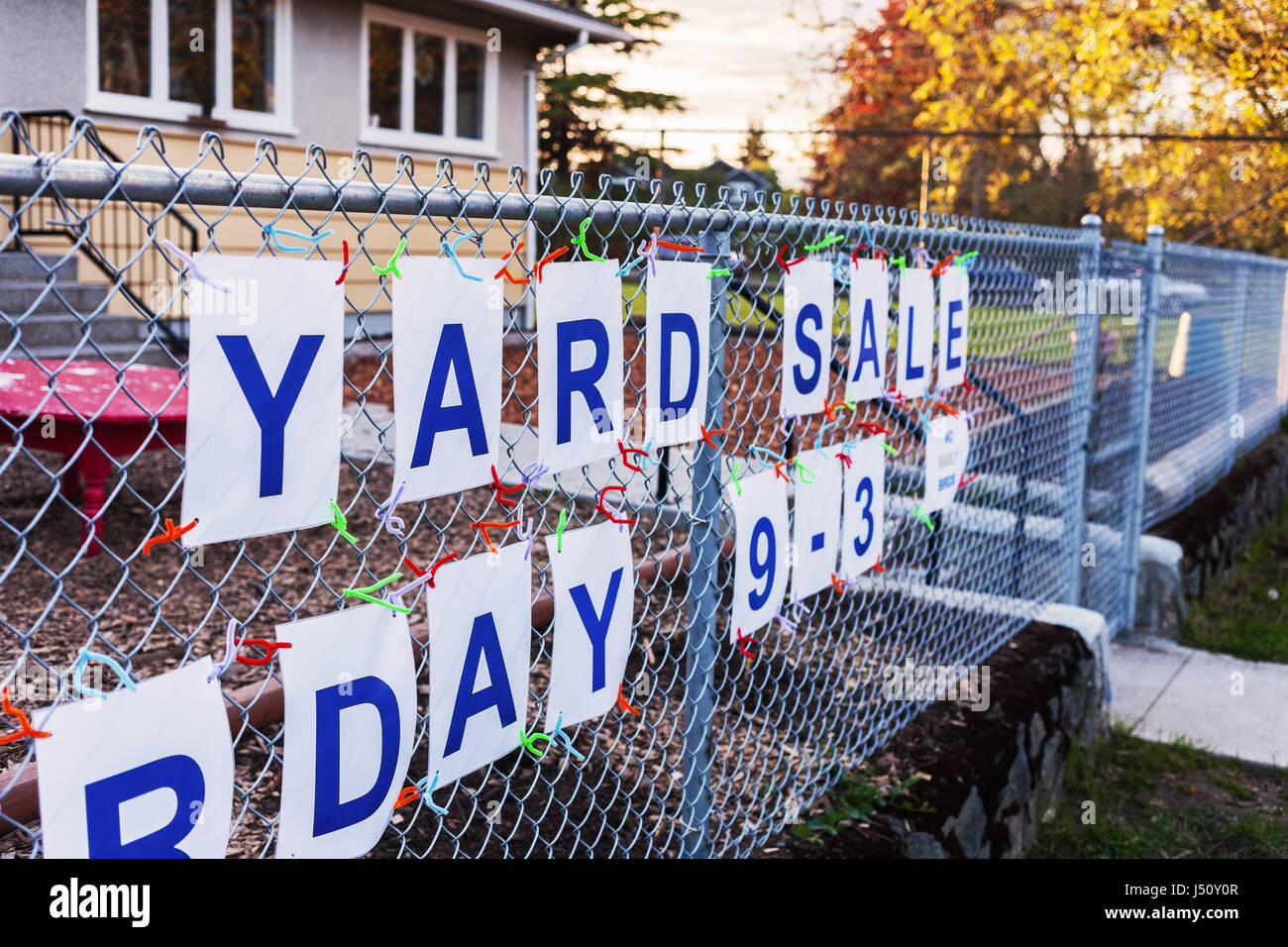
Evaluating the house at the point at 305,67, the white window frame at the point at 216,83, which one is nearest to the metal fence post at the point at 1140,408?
the house at the point at 305,67

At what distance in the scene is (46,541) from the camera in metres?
5.07

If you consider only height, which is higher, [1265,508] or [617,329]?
[617,329]

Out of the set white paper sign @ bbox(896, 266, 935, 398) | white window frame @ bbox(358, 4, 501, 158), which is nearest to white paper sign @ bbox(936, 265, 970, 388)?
white paper sign @ bbox(896, 266, 935, 398)

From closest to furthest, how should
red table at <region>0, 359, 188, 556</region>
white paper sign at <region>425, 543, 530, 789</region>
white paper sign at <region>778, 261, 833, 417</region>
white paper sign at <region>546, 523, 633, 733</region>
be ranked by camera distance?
white paper sign at <region>425, 543, 530, 789</region>, white paper sign at <region>546, 523, 633, 733</region>, white paper sign at <region>778, 261, 833, 417</region>, red table at <region>0, 359, 188, 556</region>

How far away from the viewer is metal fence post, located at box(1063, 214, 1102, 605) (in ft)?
17.3

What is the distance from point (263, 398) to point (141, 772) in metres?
0.50

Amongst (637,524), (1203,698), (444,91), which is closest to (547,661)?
(637,524)

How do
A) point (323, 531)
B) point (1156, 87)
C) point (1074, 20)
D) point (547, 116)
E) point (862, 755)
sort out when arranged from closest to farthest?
point (862, 755) → point (323, 531) → point (1156, 87) → point (1074, 20) → point (547, 116)

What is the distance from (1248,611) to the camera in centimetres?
711

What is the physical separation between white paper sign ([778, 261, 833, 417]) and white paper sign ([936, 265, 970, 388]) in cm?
90

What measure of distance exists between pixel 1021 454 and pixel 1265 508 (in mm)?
5664

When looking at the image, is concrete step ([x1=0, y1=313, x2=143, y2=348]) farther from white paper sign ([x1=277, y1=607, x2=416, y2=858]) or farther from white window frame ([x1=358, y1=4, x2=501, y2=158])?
white paper sign ([x1=277, y1=607, x2=416, y2=858])
